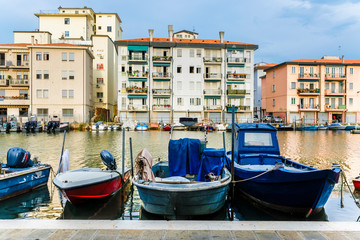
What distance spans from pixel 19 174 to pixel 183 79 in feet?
168

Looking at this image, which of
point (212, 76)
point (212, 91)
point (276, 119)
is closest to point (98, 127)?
point (212, 91)

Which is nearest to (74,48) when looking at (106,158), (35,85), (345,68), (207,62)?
(35,85)

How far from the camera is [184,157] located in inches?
462

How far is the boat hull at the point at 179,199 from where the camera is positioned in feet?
27.6

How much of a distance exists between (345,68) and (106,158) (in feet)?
219

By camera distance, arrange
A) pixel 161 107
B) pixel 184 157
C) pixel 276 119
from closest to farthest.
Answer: pixel 184 157
pixel 161 107
pixel 276 119

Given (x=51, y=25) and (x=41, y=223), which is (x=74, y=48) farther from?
(x=41, y=223)

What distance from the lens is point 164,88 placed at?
61.3m

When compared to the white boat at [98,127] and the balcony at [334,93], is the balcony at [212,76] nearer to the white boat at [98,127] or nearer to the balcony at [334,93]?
the white boat at [98,127]

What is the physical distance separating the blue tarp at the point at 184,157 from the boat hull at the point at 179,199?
263 centimetres

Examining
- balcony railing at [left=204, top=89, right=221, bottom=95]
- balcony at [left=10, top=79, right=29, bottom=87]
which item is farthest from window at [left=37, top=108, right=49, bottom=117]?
balcony railing at [left=204, top=89, right=221, bottom=95]

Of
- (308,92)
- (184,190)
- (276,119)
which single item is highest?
(308,92)

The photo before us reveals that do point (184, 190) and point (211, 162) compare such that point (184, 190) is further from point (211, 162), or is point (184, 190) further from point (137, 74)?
point (137, 74)

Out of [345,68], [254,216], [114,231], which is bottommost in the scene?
[254,216]
